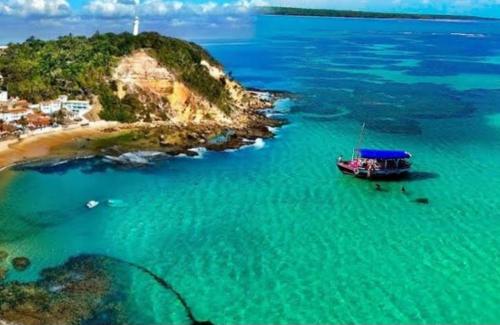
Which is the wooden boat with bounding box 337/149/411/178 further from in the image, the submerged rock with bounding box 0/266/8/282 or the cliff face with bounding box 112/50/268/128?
the submerged rock with bounding box 0/266/8/282

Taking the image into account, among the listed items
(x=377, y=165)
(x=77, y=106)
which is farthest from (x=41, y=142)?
(x=377, y=165)

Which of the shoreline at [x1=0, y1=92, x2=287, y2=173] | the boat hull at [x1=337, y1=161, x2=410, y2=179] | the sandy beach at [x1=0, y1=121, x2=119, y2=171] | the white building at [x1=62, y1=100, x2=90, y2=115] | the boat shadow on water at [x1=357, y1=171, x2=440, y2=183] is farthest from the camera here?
the white building at [x1=62, y1=100, x2=90, y2=115]

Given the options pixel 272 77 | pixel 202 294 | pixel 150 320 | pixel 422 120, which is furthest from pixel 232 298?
pixel 272 77

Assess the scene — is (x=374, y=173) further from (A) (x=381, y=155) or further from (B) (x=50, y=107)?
(B) (x=50, y=107)

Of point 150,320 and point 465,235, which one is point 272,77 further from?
point 150,320

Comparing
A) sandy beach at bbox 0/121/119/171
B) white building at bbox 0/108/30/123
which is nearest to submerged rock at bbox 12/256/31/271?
sandy beach at bbox 0/121/119/171

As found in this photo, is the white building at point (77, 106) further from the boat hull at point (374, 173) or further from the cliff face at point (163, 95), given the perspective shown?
the boat hull at point (374, 173)
